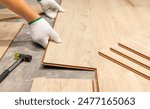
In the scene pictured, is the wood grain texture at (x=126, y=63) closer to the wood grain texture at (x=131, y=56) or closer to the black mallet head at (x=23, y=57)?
the wood grain texture at (x=131, y=56)

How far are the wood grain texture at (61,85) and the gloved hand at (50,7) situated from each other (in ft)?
3.64

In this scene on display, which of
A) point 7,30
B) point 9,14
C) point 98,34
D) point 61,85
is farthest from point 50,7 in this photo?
point 61,85

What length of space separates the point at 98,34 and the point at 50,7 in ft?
2.38

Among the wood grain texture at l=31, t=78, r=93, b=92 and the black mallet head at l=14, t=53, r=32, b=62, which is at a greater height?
the black mallet head at l=14, t=53, r=32, b=62

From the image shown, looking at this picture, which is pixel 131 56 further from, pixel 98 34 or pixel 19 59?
pixel 19 59

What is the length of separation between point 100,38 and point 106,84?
608 millimetres

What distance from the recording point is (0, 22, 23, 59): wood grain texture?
1.87 m

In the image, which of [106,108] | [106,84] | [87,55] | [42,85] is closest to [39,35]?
[87,55]

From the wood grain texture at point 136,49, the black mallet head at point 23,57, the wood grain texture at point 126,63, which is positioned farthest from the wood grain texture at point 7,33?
the wood grain texture at point 136,49

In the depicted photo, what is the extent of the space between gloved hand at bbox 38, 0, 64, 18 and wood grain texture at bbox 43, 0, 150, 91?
9 centimetres

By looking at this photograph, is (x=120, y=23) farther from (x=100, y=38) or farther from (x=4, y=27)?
(x=4, y=27)

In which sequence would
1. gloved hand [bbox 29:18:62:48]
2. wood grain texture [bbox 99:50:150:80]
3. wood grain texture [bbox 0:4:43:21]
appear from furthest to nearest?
wood grain texture [bbox 0:4:43:21]
gloved hand [bbox 29:18:62:48]
wood grain texture [bbox 99:50:150:80]

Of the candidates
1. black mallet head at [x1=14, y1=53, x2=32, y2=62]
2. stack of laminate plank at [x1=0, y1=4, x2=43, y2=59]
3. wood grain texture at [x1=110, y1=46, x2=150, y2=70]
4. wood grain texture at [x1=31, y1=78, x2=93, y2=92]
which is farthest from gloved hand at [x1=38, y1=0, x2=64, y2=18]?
wood grain texture at [x1=31, y1=78, x2=93, y2=92]

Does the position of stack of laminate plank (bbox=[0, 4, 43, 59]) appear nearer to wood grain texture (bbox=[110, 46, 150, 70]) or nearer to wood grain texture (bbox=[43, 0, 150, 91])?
wood grain texture (bbox=[43, 0, 150, 91])
